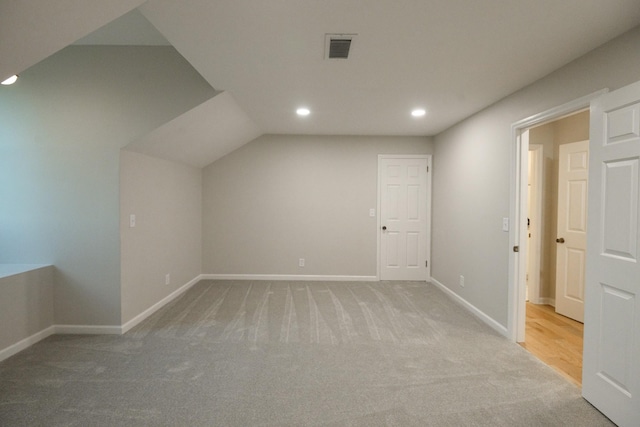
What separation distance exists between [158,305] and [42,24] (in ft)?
10.6

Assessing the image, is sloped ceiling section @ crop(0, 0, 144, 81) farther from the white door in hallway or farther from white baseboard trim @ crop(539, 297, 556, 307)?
white baseboard trim @ crop(539, 297, 556, 307)

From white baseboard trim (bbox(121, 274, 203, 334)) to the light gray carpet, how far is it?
89 mm

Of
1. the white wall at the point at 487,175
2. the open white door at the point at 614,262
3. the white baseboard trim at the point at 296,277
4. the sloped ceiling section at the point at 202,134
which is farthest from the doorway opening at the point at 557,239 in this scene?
the sloped ceiling section at the point at 202,134

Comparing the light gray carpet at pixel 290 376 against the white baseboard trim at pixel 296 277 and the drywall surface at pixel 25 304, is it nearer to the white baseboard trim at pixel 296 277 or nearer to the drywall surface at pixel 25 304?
the drywall surface at pixel 25 304

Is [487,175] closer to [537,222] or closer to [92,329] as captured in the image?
[537,222]

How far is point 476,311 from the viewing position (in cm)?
368

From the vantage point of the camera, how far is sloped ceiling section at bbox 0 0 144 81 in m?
1.35

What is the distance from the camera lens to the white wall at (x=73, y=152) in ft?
10.2

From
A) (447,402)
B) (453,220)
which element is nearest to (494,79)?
(453,220)

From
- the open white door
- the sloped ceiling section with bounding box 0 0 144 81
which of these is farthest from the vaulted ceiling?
the open white door

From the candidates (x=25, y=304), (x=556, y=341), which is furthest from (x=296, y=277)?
(x=556, y=341)

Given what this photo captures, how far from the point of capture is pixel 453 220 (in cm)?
441

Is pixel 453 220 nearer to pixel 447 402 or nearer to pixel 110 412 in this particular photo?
pixel 447 402

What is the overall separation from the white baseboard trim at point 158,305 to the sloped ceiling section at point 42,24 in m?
2.54
